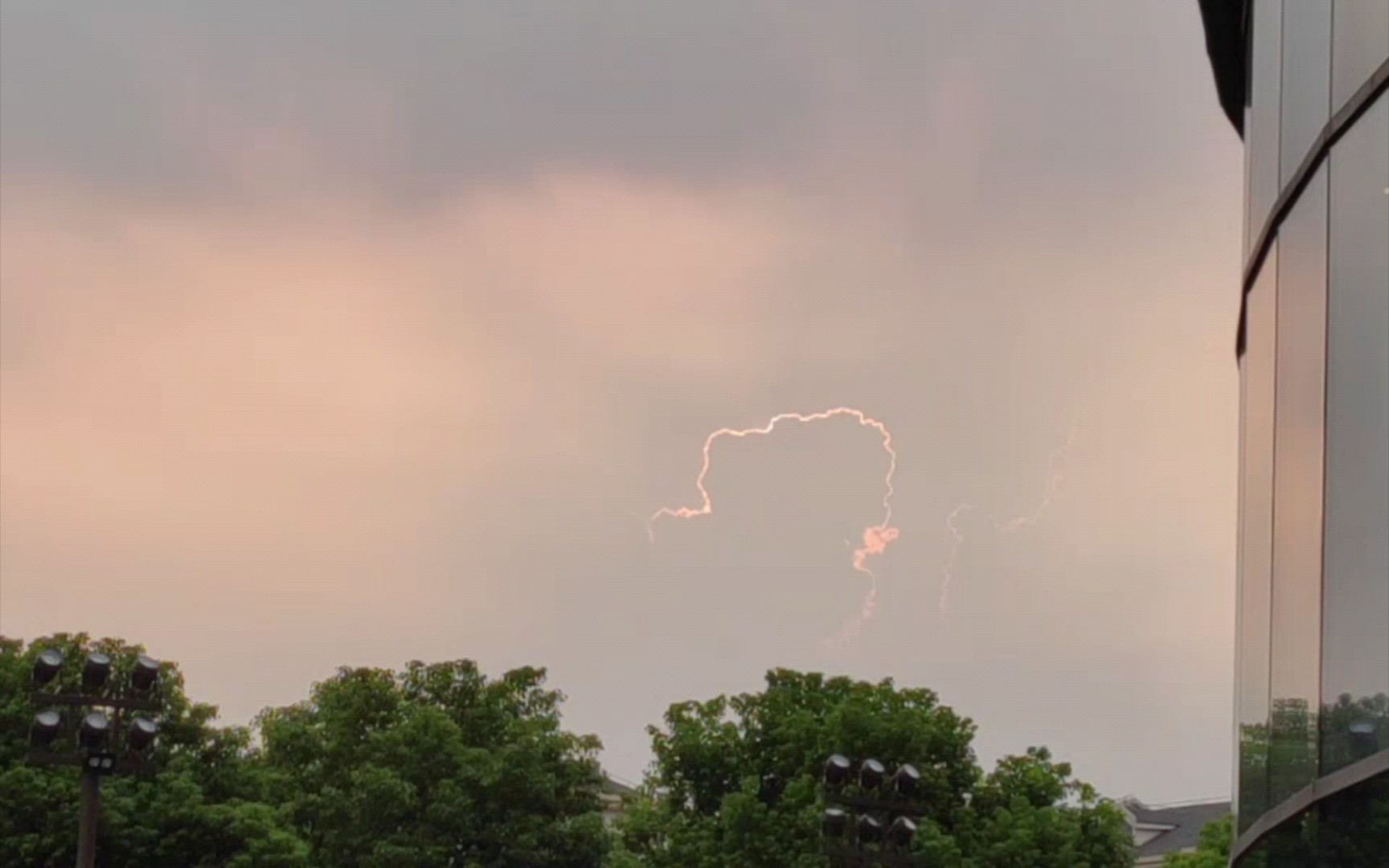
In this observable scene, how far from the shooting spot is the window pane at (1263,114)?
1338 centimetres

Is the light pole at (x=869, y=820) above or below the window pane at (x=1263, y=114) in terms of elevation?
below

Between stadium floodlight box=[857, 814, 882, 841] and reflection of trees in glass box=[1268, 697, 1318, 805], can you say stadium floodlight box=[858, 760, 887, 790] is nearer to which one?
stadium floodlight box=[857, 814, 882, 841]

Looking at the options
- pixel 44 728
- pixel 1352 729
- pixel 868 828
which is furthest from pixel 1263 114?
pixel 868 828

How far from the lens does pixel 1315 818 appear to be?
10438 mm

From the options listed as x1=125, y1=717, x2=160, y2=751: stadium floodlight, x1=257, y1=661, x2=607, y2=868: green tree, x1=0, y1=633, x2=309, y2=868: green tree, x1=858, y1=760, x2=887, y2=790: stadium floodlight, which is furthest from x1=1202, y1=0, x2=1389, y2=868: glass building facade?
x1=257, y1=661, x2=607, y2=868: green tree

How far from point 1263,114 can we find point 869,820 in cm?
2200

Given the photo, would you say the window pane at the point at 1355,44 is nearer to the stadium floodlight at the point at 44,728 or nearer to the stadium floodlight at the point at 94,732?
the stadium floodlight at the point at 94,732

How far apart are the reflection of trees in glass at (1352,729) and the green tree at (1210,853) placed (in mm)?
41708

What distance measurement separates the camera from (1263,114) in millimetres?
14352

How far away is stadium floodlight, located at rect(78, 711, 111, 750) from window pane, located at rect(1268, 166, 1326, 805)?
66.7 feet

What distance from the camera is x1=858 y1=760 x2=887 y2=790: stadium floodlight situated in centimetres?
3412

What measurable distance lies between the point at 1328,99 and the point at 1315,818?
3.83 metres

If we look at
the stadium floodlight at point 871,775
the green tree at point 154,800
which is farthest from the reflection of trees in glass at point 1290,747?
the green tree at point 154,800

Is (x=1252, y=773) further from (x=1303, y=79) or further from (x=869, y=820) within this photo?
(x=869, y=820)
